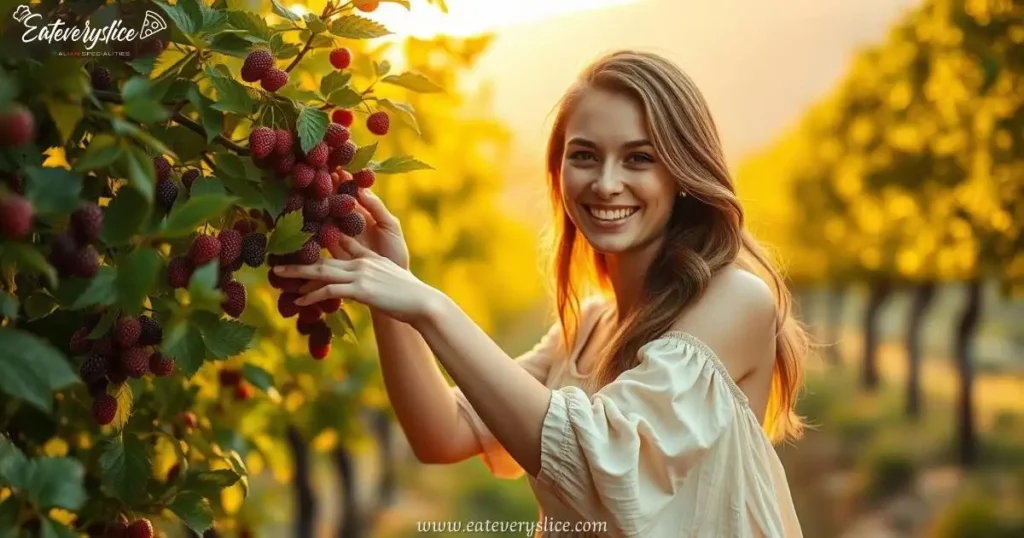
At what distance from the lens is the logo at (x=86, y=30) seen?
1.00 m

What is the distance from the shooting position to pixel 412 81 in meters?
1.41

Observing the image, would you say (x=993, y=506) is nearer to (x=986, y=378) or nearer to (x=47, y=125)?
(x=986, y=378)

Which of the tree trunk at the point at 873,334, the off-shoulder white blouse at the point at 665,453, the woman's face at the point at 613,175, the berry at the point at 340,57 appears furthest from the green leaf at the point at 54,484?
the tree trunk at the point at 873,334

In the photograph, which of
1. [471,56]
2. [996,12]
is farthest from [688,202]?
[996,12]

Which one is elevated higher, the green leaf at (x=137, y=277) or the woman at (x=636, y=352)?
the green leaf at (x=137, y=277)

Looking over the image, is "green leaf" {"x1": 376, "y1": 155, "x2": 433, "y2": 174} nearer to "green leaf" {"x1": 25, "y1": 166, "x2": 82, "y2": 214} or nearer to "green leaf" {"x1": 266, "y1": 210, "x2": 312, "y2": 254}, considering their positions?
"green leaf" {"x1": 266, "y1": 210, "x2": 312, "y2": 254}

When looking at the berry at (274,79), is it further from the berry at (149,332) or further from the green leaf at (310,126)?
the berry at (149,332)

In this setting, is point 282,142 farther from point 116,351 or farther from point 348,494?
point 348,494

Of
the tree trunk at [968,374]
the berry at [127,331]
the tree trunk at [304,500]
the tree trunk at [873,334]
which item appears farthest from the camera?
the tree trunk at [873,334]

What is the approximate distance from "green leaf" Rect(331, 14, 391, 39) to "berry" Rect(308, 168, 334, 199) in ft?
0.54

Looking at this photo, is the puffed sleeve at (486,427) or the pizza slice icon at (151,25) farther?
the puffed sleeve at (486,427)

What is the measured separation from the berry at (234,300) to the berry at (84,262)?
25 cm

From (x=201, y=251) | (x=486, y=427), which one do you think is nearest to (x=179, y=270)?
(x=201, y=251)

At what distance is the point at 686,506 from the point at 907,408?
42.1ft
